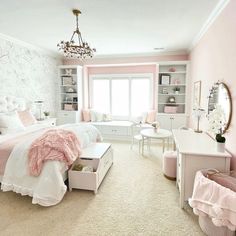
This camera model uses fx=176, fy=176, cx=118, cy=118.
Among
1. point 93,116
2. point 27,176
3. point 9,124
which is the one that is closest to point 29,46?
point 9,124

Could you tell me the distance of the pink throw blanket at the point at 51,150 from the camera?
2145mm

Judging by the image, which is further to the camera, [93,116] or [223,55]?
[93,116]

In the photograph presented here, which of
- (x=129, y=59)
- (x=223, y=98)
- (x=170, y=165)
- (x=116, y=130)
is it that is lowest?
(x=170, y=165)

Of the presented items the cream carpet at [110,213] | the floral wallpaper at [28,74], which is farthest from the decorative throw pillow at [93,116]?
the cream carpet at [110,213]

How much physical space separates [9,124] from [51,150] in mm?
1363

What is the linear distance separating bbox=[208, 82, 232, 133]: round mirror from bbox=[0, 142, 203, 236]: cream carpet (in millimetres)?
1167

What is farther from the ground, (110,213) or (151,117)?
(151,117)

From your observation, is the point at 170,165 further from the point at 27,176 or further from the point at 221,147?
the point at 27,176

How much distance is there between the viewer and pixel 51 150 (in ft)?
7.32

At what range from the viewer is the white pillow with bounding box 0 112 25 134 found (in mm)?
2980

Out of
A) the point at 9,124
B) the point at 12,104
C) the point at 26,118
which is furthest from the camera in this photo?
the point at 12,104

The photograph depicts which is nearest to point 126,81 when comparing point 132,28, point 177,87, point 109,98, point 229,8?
point 109,98

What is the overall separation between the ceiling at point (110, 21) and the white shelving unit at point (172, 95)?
2.96ft

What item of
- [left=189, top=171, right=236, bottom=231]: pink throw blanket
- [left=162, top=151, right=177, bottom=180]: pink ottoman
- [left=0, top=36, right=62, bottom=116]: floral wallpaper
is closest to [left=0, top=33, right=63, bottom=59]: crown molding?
[left=0, top=36, right=62, bottom=116]: floral wallpaper
